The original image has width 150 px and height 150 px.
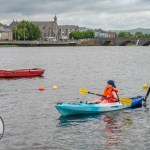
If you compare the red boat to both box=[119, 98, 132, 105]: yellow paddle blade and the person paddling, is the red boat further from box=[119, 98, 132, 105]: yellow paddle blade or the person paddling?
the person paddling

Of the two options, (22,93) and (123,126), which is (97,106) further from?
(22,93)


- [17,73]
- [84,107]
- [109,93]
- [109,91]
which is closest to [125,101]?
[109,93]

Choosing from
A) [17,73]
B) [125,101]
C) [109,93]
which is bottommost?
[17,73]

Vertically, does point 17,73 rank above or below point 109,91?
below

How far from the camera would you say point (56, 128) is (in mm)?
24406

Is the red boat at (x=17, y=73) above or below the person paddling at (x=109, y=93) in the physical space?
below

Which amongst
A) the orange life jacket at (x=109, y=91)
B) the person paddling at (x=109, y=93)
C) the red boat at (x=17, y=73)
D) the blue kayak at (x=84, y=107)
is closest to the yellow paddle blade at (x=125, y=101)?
the blue kayak at (x=84, y=107)

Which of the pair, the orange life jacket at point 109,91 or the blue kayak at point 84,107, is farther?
the orange life jacket at point 109,91

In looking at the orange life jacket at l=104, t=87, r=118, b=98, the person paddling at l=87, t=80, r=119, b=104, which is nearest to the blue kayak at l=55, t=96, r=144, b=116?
the person paddling at l=87, t=80, r=119, b=104

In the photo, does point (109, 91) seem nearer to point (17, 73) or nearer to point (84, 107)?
point (84, 107)

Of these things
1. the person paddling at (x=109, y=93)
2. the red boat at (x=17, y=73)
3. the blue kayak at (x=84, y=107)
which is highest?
the person paddling at (x=109, y=93)

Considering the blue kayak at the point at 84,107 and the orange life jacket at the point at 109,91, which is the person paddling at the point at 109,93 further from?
the blue kayak at the point at 84,107

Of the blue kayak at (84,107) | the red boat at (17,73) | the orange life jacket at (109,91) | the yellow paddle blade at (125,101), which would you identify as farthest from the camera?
the red boat at (17,73)

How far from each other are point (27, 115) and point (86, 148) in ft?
28.5
